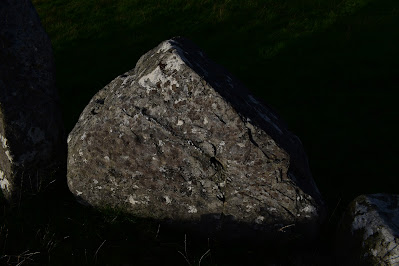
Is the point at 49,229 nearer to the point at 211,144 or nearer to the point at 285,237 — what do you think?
the point at 211,144

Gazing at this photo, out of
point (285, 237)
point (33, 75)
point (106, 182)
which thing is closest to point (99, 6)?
point (33, 75)

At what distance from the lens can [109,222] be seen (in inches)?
219

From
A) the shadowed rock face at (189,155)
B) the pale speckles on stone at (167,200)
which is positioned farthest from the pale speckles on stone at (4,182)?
the pale speckles on stone at (167,200)

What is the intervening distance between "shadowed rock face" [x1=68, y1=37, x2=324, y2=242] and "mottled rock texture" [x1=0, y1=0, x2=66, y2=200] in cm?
69

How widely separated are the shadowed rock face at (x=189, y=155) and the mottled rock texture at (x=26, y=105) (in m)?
0.69

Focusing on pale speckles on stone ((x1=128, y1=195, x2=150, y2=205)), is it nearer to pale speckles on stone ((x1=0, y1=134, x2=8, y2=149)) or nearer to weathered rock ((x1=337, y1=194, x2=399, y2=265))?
pale speckles on stone ((x1=0, y1=134, x2=8, y2=149))

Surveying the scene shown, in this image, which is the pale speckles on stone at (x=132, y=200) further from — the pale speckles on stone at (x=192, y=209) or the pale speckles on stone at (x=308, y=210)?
the pale speckles on stone at (x=308, y=210)

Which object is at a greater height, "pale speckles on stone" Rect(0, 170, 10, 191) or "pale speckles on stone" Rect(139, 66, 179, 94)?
"pale speckles on stone" Rect(139, 66, 179, 94)

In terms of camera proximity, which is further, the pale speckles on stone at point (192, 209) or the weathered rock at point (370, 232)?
the pale speckles on stone at point (192, 209)

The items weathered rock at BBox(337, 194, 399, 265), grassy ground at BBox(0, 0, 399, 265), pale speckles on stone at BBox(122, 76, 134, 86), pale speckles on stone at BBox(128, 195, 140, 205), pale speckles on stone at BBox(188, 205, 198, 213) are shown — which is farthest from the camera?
pale speckles on stone at BBox(122, 76, 134, 86)

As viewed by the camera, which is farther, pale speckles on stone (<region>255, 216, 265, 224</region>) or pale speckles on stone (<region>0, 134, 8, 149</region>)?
pale speckles on stone (<region>0, 134, 8, 149</region>)

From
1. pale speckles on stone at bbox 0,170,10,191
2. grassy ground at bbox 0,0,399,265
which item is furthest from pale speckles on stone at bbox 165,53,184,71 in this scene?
pale speckles on stone at bbox 0,170,10,191

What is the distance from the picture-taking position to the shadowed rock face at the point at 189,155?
5.11 m

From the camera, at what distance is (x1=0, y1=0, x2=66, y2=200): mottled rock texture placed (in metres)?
5.75
